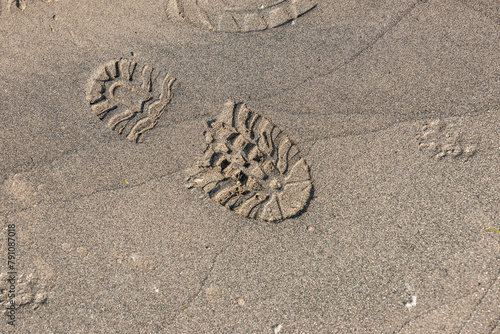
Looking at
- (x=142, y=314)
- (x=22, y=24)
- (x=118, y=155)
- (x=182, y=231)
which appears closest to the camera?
(x=142, y=314)

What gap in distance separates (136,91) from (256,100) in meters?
0.79

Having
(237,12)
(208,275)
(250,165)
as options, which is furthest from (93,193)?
(237,12)

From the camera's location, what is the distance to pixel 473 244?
1907 millimetres

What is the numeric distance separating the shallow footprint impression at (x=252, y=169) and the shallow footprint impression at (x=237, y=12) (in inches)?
27.8

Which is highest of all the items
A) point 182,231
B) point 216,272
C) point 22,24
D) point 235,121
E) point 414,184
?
point 22,24

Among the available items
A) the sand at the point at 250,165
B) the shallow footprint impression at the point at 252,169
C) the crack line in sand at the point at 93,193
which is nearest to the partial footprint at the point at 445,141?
the sand at the point at 250,165

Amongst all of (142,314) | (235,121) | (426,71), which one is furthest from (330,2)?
(142,314)

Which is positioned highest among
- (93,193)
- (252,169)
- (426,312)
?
(93,193)

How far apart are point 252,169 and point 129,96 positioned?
0.94 meters

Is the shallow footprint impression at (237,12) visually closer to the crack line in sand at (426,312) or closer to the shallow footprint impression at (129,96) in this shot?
the shallow footprint impression at (129,96)

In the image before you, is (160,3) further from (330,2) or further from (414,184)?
(414,184)

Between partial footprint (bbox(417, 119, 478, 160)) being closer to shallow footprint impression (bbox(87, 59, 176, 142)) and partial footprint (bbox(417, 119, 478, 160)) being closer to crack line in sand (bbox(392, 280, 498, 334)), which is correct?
crack line in sand (bbox(392, 280, 498, 334))

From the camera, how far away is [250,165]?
214 cm

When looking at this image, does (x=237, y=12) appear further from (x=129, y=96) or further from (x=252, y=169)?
(x=252, y=169)
